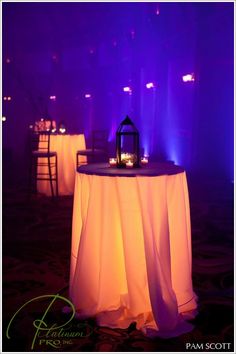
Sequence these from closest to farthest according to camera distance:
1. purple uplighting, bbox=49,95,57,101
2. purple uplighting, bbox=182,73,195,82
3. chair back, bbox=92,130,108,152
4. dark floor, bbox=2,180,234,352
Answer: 1. dark floor, bbox=2,180,234,352
2. purple uplighting, bbox=182,73,195,82
3. chair back, bbox=92,130,108,152
4. purple uplighting, bbox=49,95,57,101

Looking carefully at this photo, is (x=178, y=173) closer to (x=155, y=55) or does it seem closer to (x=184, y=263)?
(x=184, y=263)

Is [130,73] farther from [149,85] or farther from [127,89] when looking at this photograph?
[149,85]

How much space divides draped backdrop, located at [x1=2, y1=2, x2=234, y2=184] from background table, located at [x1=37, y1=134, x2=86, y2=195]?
229cm

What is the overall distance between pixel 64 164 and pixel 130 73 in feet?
14.9

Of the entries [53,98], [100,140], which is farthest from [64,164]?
[53,98]

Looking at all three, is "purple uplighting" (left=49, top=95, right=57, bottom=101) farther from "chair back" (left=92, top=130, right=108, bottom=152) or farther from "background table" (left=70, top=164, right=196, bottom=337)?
"background table" (left=70, top=164, right=196, bottom=337)

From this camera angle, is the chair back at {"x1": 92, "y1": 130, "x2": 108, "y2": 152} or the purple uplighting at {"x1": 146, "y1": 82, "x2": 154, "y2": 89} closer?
the chair back at {"x1": 92, "y1": 130, "x2": 108, "y2": 152}

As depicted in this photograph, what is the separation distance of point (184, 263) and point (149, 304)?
32 centimetres

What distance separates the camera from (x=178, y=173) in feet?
7.46

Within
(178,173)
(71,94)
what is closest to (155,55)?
(71,94)

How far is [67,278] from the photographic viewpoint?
285 cm

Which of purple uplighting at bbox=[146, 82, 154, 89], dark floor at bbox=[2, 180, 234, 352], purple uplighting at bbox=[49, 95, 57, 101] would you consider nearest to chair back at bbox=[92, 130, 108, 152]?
purple uplighting at bbox=[146, 82, 154, 89]

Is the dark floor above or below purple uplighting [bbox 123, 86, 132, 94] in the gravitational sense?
below

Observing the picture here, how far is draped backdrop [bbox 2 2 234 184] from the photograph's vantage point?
6918 mm
